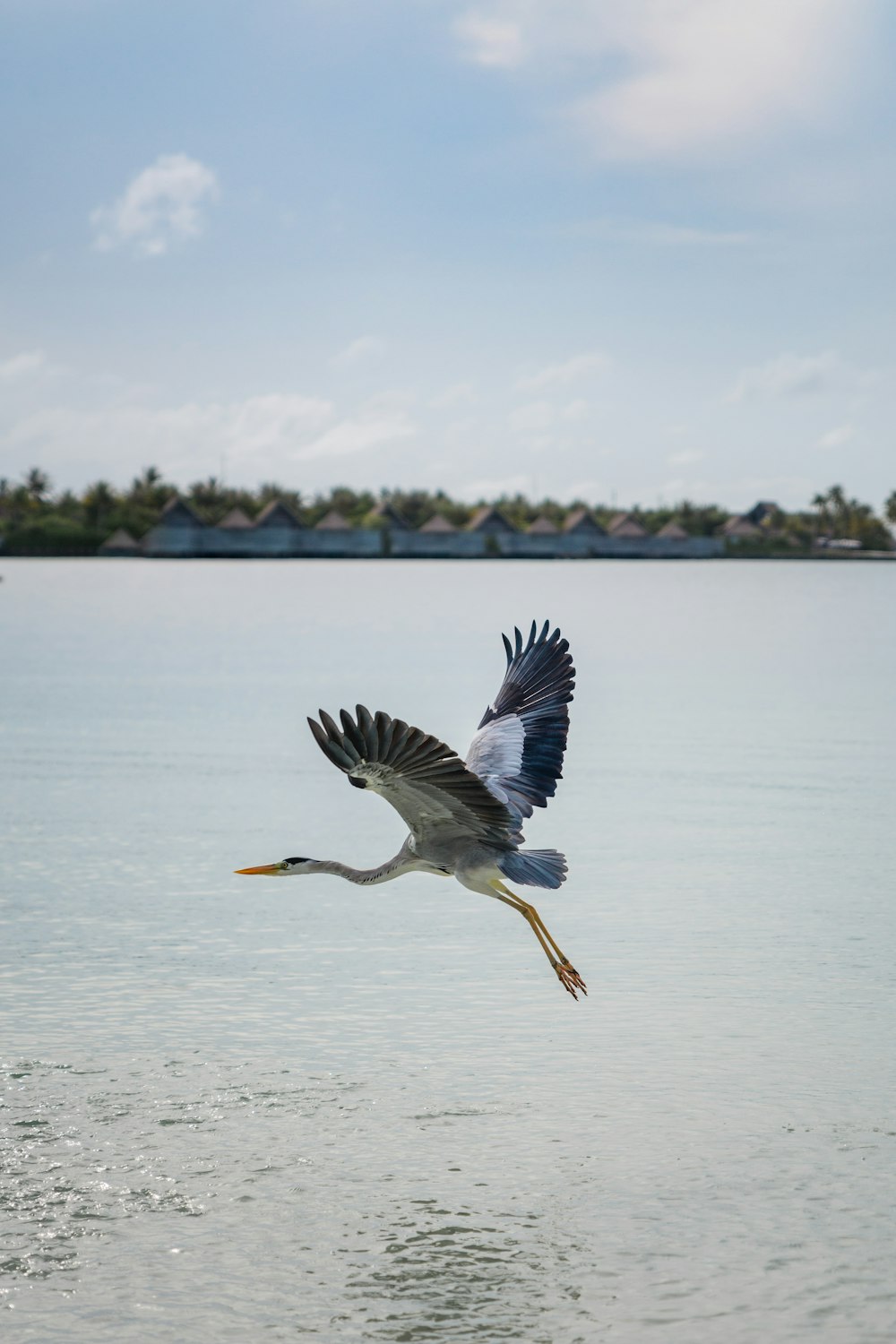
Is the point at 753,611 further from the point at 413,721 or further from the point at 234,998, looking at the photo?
the point at 234,998

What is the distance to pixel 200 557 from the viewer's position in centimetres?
17112

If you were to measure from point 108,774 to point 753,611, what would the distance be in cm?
4616

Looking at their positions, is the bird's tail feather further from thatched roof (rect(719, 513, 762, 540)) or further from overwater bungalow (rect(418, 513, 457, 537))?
thatched roof (rect(719, 513, 762, 540))

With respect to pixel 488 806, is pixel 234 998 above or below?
below

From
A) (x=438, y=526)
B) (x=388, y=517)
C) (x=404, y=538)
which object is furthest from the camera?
(x=388, y=517)

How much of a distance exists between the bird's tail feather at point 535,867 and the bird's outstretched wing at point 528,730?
0.37 meters

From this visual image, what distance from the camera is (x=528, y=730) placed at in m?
8.50

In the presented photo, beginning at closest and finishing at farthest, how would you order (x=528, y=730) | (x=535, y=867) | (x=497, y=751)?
Answer: (x=535, y=867) < (x=497, y=751) < (x=528, y=730)

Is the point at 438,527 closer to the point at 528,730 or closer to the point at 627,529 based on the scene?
the point at 627,529

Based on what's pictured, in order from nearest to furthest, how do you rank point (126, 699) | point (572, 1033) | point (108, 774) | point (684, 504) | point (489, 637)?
point (572, 1033) < point (108, 774) < point (126, 699) < point (489, 637) < point (684, 504)

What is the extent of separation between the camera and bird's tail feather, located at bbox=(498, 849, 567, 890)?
7.19 meters

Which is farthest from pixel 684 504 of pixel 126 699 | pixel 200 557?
pixel 126 699

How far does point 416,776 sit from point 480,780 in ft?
0.94

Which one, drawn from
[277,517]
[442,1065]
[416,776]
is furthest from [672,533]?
[416,776]
